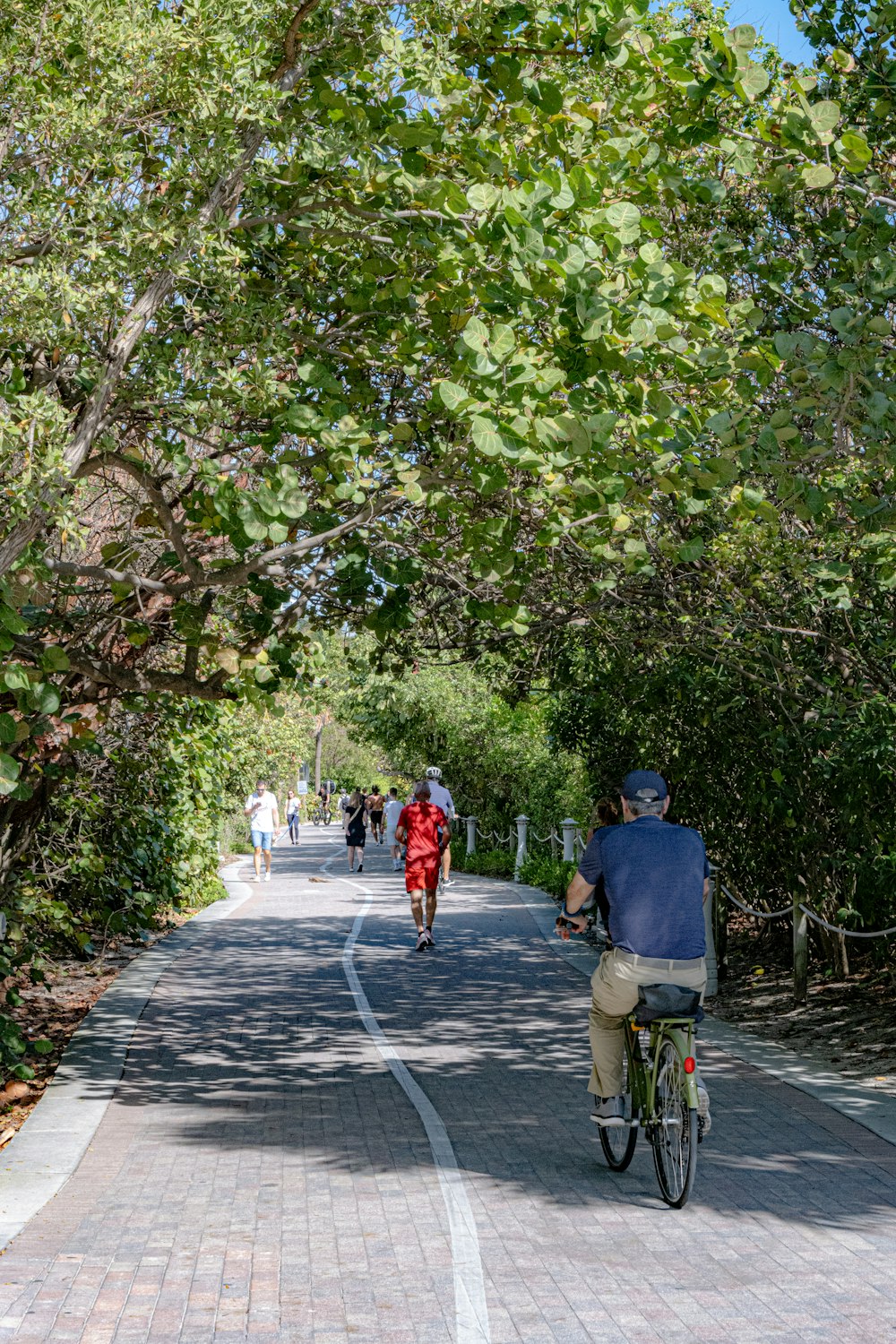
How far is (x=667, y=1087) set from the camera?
6730 mm

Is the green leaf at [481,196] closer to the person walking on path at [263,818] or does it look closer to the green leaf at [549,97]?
the green leaf at [549,97]

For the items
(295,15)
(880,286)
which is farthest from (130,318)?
(880,286)

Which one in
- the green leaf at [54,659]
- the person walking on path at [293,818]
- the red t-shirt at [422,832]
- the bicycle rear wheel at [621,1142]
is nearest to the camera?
the bicycle rear wheel at [621,1142]

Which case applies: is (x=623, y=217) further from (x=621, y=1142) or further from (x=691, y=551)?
(x=621, y=1142)

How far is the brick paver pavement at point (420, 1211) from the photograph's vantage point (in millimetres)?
5195

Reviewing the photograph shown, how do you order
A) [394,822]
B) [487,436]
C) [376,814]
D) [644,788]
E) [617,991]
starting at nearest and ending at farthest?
[487,436]
[617,991]
[644,788]
[394,822]
[376,814]

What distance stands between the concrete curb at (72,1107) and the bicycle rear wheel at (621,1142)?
8.44 ft

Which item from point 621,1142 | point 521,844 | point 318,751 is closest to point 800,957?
point 621,1142

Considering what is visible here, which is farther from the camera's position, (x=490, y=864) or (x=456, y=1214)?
(x=490, y=864)

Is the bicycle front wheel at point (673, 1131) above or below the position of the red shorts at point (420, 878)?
below

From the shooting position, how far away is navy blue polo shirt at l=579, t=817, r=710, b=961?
6809 millimetres

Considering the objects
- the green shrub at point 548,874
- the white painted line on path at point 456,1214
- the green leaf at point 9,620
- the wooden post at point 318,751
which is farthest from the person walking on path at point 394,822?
the wooden post at point 318,751

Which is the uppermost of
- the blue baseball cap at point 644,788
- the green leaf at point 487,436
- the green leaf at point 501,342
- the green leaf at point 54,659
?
the green leaf at point 501,342

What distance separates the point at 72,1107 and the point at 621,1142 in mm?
3437
